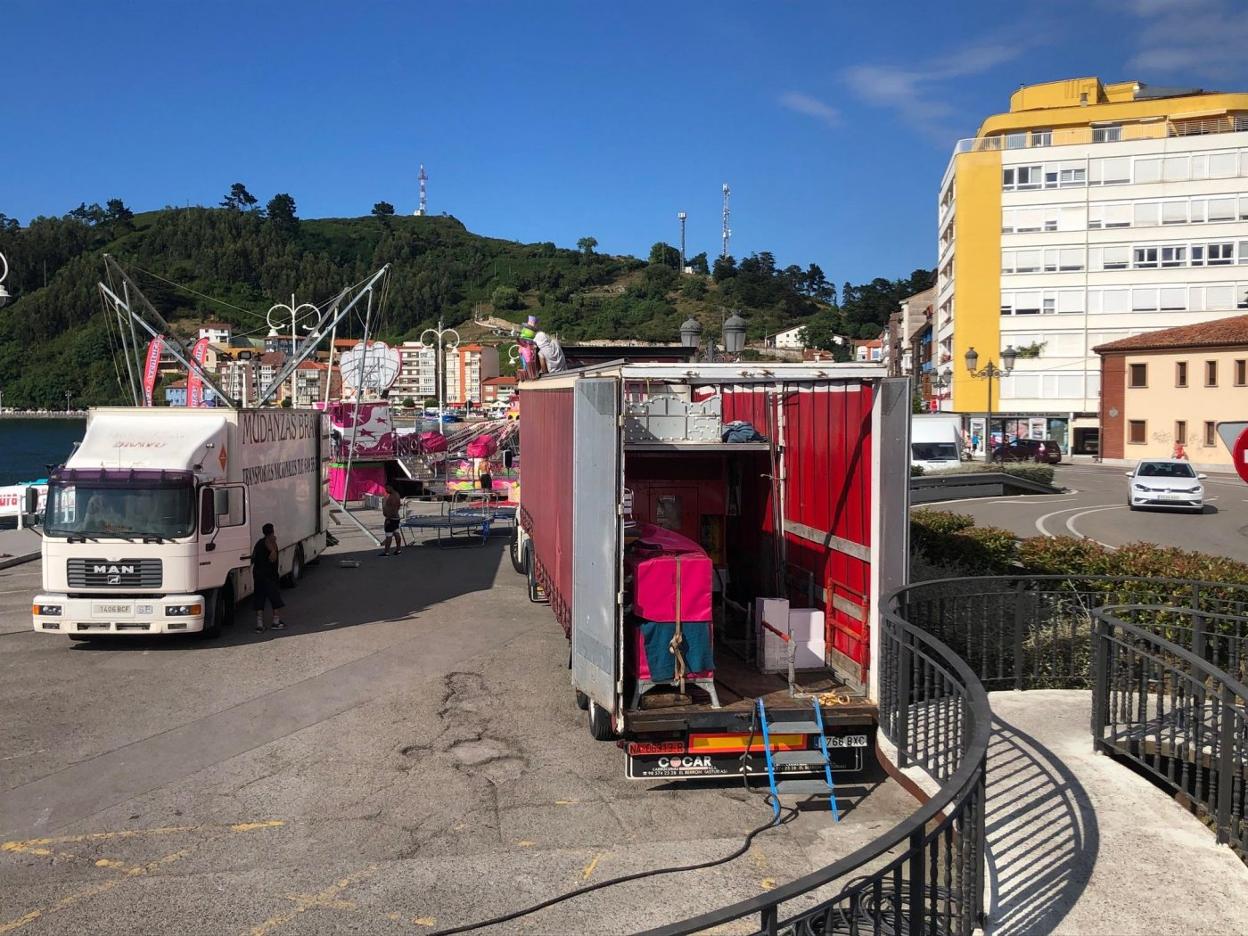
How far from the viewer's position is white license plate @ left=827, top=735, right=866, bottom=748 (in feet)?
25.8

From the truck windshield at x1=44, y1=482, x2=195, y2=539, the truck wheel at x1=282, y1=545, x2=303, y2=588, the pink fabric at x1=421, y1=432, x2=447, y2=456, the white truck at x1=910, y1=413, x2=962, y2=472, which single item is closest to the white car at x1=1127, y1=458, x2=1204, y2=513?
the white truck at x1=910, y1=413, x2=962, y2=472

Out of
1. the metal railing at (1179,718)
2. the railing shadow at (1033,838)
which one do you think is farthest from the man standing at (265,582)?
the metal railing at (1179,718)

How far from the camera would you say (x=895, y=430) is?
7.83 m

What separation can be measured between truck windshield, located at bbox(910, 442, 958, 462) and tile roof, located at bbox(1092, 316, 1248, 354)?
17.2 meters

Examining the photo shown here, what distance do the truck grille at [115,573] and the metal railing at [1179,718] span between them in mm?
10942

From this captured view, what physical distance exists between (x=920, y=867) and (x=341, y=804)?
5.15 meters

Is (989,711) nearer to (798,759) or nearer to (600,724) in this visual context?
(798,759)

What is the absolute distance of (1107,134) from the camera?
60.9m

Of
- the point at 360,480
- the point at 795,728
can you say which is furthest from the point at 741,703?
the point at 360,480

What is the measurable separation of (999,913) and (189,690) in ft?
29.5

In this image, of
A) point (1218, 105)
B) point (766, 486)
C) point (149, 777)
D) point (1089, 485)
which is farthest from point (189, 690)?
point (1218, 105)

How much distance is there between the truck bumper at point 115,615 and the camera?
42.1 feet

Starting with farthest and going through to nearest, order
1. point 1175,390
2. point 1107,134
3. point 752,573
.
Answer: point 1107,134 → point 1175,390 → point 752,573

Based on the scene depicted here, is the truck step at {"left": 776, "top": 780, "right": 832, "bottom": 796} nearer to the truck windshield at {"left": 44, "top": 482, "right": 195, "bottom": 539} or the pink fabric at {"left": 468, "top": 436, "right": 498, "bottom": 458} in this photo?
→ the truck windshield at {"left": 44, "top": 482, "right": 195, "bottom": 539}
